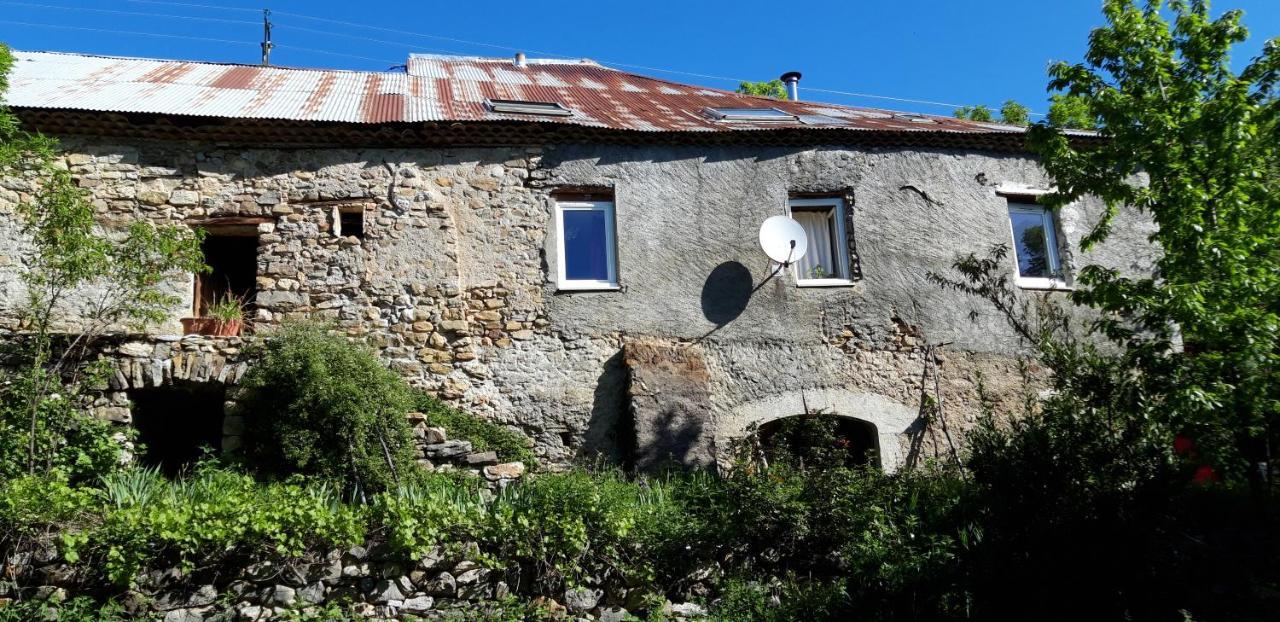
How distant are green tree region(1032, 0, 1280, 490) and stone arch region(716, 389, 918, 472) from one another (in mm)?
2761

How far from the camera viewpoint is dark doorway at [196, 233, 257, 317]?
Answer: 31.1 ft

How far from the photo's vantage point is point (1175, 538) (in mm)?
5629

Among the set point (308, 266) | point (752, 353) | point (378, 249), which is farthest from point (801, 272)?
point (308, 266)

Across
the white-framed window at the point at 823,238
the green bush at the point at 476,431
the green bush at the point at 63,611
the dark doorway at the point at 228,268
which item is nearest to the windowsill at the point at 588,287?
the green bush at the point at 476,431

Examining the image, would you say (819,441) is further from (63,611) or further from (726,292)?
(63,611)

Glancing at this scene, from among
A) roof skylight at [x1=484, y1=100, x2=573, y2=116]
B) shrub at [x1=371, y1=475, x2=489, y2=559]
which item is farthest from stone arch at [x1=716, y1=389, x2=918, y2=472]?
roof skylight at [x1=484, y1=100, x2=573, y2=116]

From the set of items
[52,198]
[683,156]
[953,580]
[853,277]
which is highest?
[683,156]

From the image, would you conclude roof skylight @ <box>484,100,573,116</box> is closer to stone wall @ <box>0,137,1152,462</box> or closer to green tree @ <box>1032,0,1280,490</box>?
stone wall @ <box>0,137,1152,462</box>

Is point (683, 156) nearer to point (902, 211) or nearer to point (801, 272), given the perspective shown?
point (801, 272)

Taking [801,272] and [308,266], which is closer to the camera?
[308,266]

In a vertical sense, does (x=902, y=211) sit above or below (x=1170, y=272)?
above

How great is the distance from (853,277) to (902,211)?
A: 105 centimetres

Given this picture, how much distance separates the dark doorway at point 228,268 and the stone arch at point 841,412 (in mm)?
5342

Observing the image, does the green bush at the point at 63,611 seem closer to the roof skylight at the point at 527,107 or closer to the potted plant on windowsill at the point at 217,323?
the potted plant on windowsill at the point at 217,323
